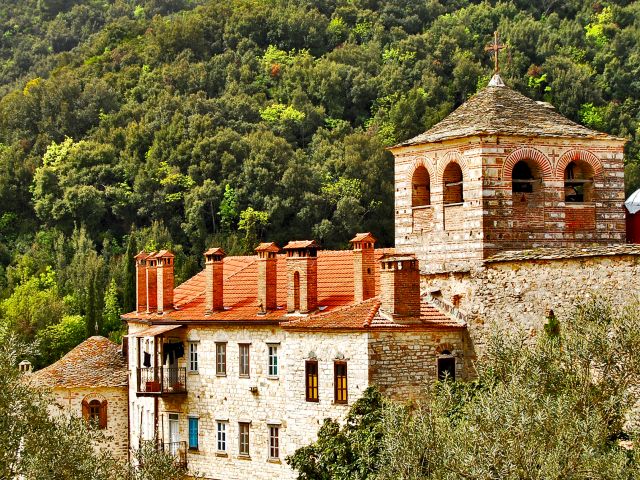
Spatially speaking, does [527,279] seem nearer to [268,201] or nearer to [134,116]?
[268,201]

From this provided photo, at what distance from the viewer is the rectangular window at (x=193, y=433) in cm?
4706

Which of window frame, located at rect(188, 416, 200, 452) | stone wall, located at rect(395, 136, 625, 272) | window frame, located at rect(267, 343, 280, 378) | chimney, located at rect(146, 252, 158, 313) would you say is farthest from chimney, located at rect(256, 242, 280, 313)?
chimney, located at rect(146, 252, 158, 313)

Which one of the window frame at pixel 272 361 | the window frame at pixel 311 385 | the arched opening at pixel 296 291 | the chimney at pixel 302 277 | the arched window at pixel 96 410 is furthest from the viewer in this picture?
the arched window at pixel 96 410

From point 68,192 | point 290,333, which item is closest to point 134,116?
point 68,192

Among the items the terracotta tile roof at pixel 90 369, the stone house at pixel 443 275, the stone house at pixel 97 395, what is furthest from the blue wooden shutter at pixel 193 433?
the terracotta tile roof at pixel 90 369

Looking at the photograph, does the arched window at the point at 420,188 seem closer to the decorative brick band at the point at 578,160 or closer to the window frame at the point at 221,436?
the decorative brick band at the point at 578,160

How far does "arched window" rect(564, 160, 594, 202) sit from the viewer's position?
4019 cm

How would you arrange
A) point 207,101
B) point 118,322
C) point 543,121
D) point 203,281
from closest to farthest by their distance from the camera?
point 543,121, point 203,281, point 118,322, point 207,101

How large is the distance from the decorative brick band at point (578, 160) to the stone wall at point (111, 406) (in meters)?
19.1

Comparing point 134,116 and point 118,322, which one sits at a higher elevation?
point 134,116

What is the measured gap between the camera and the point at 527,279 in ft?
121

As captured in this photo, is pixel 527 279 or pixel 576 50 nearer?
pixel 527 279

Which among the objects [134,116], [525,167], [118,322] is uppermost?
[134,116]

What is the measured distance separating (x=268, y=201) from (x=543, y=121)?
4743cm
